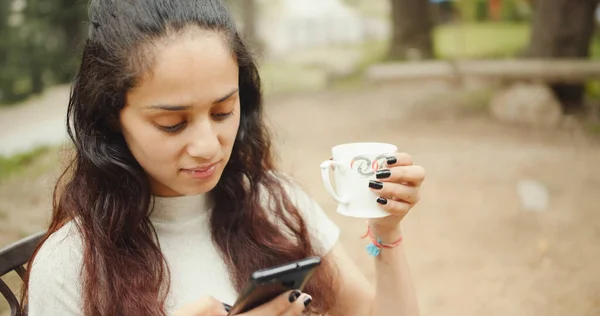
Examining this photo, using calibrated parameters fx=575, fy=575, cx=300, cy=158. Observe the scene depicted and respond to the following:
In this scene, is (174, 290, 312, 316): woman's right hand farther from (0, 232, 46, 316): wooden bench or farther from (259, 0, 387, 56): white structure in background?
(259, 0, 387, 56): white structure in background

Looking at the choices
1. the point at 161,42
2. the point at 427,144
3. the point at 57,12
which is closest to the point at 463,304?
the point at 161,42

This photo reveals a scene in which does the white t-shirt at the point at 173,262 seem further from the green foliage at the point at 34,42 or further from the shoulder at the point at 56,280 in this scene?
the green foliage at the point at 34,42

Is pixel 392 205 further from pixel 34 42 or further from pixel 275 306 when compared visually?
pixel 34 42

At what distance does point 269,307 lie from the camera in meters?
1.17

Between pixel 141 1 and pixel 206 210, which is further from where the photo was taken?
pixel 206 210

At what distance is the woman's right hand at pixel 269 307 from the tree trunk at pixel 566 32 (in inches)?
281

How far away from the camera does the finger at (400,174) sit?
1309mm

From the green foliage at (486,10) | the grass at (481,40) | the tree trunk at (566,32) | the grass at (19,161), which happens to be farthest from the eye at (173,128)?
the green foliage at (486,10)

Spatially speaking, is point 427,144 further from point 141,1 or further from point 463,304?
point 141,1

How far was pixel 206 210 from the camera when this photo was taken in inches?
65.2

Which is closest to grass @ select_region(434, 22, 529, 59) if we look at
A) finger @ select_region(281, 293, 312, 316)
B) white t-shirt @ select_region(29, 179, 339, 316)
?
white t-shirt @ select_region(29, 179, 339, 316)

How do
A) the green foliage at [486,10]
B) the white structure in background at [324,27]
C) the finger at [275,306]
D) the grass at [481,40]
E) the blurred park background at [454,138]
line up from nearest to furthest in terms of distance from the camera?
1. the finger at [275,306]
2. the blurred park background at [454,138]
3. the grass at [481,40]
4. the green foliage at [486,10]
5. the white structure in background at [324,27]

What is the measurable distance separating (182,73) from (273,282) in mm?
507

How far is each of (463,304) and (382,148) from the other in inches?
95.5
